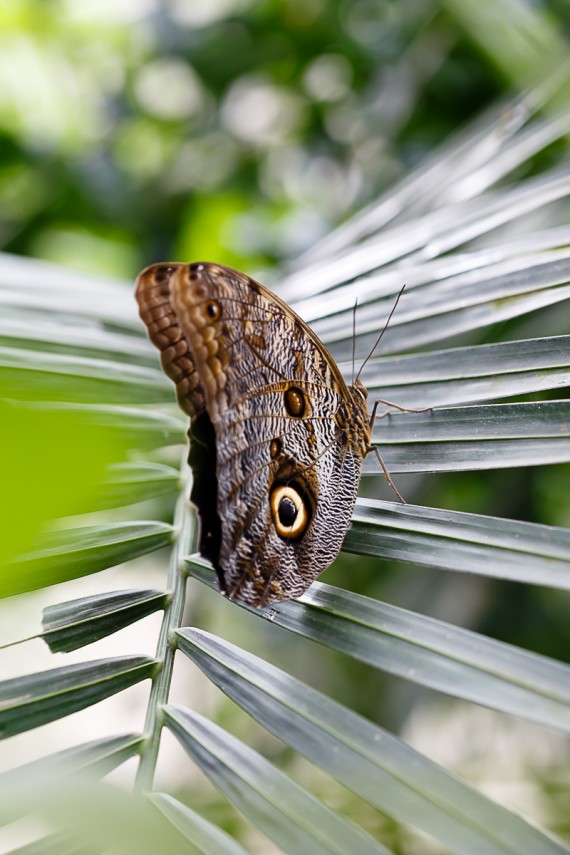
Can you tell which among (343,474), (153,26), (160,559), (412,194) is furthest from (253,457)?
(153,26)

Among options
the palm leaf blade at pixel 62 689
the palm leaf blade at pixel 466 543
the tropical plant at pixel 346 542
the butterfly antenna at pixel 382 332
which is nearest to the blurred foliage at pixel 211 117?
the tropical plant at pixel 346 542

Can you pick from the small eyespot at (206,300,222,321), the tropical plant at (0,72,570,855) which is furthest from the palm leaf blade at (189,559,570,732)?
the small eyespot at (206,300,222,321)

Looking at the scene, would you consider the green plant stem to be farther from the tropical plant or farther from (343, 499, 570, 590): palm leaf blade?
(343, 499, 570, 590): palm leaf blade

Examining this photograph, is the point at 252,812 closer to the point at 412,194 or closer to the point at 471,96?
the point at 412,194

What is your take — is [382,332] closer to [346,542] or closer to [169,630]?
[346,542]

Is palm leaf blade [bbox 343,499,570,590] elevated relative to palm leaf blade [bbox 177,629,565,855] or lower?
elevated

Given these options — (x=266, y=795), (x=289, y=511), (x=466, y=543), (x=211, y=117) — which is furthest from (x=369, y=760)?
(x=211, y=117)
